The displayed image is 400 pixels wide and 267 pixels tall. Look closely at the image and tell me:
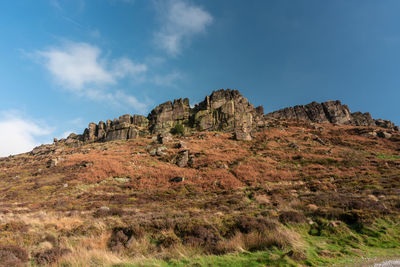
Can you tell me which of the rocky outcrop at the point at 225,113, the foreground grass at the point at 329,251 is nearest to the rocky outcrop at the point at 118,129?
the rocky outcrop at the point at 225,113

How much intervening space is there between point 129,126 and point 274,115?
73.0 meters

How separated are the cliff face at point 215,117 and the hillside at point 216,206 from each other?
15.5 m

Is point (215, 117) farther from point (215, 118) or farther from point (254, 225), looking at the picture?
point (254, 225)

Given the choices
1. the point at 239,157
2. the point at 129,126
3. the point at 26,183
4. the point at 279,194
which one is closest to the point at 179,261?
the point at 279,194

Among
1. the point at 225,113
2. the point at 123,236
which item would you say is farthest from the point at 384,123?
the point at 123,236

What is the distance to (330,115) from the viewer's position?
3435 inches

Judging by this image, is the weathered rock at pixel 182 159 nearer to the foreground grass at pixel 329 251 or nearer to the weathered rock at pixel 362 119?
the foreground grass at pixel 329 251

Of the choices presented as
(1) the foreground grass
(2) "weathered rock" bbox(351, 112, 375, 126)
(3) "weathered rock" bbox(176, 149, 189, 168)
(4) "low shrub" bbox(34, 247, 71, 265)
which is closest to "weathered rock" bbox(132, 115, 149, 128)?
(3) "weathered rock" bbox(176, 149, 189, 168)

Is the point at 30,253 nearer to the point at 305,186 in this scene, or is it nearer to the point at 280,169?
the point at 305,186

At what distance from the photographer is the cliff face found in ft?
224

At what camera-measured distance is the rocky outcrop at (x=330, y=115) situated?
3300 inches

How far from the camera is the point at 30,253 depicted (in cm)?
689

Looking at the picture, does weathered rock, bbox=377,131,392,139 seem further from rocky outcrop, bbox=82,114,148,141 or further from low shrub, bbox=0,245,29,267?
rocky outcrop, bbox=82,114,148,141

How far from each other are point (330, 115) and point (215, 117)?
58.5 m
